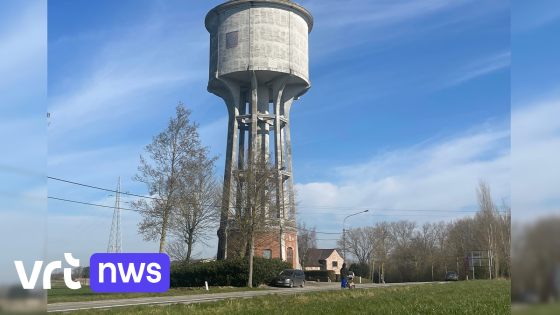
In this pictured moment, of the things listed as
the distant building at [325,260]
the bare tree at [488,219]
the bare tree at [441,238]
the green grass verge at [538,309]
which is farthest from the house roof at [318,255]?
the green grass verge at [538,309]

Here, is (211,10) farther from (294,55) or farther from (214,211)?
(214,211)

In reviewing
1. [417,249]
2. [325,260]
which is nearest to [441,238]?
[417,249]

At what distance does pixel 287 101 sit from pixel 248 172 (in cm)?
1308

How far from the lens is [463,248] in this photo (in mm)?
59188

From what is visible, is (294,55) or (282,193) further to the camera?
(294,55)

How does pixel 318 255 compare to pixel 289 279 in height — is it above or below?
below

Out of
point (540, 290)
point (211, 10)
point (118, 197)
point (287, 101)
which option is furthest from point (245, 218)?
point (540, 290)

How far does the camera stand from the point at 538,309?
1218 mm

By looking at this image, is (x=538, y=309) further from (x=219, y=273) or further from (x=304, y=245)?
(x=304, y=245)

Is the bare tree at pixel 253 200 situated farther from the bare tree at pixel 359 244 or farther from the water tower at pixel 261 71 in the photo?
the bare tree at pixel 359 244

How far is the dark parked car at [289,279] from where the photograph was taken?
32.1 m

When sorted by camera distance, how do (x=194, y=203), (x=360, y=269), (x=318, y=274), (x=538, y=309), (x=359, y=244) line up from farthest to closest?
(x=359, y=244) < (x=360, y=269) < (x=318, y=274) < (x=194, y=203) < (x=538, y=309)

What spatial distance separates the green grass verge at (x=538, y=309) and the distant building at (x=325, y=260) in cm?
9595

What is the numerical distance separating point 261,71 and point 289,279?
1778 cm
